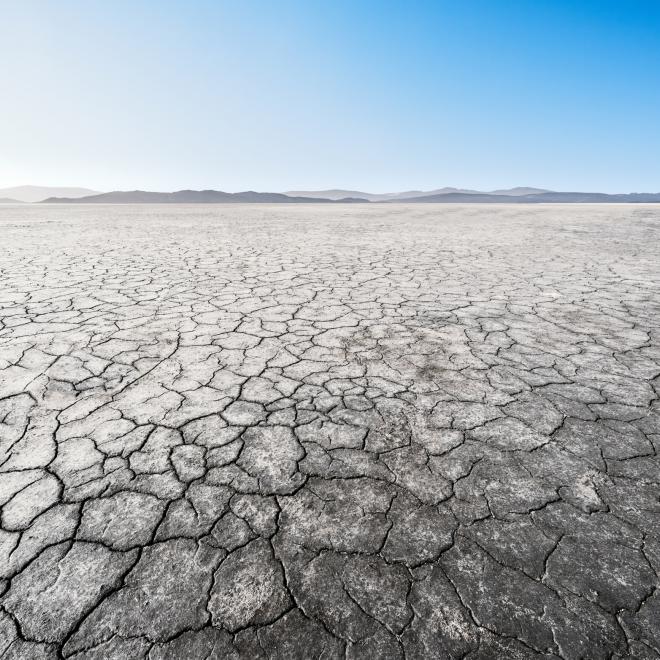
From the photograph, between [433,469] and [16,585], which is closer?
[16,585]

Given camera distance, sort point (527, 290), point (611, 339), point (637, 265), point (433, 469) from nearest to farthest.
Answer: point (433, 469), point (611, 339), point (527, 290), point (637, 265)

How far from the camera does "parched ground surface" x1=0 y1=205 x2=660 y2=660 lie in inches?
45.3

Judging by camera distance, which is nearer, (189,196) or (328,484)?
(328,484)

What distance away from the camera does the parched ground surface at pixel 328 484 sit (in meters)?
1.15

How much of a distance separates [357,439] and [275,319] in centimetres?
191

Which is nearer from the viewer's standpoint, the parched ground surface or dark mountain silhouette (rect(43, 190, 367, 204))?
the parched ground surface

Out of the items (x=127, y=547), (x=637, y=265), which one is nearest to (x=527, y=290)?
(x=637, y=265)

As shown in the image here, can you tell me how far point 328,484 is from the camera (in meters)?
1.67

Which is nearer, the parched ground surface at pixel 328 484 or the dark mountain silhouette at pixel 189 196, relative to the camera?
the parched ground surface at pixel 328 484

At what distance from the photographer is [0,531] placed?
143 cm

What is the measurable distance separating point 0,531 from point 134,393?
986 mm

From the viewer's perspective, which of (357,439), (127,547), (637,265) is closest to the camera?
(127,547)

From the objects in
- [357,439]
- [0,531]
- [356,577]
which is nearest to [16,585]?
[0,531]

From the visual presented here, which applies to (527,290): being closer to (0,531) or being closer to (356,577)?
(356,577)
